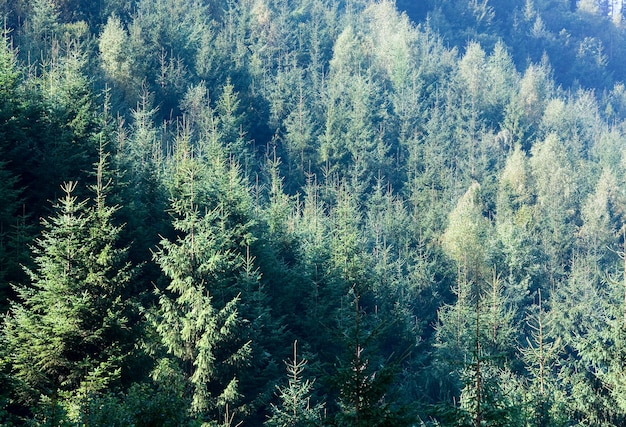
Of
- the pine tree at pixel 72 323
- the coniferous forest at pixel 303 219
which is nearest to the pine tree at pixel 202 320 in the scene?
the coniferous forest at pixel 303 219

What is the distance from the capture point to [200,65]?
72.1m

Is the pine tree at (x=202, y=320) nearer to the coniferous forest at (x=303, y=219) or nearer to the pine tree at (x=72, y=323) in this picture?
the coniferous forest at (x=303, y=219)

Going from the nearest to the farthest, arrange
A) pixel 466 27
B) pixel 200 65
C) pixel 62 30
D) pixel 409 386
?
pixel 409 386
pixel 62 30
pixel 200 65
pixel 466 27

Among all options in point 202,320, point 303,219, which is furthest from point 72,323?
point 303,219

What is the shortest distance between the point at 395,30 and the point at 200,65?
4466cm

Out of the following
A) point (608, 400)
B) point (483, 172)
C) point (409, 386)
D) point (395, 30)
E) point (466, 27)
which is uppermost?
point (466, 27)

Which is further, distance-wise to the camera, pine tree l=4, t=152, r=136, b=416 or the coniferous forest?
the coniferous forest

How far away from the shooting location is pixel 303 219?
49125mm

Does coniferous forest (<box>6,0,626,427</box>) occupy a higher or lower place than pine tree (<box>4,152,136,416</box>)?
higher

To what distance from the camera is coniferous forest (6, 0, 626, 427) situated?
20812mm

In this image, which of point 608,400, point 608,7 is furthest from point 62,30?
point 608,7

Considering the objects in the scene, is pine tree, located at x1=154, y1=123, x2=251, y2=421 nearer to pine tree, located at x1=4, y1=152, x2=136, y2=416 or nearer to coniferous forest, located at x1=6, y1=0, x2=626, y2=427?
coniferous forest, located at x1=6, y1=0, x2=626, y2=427

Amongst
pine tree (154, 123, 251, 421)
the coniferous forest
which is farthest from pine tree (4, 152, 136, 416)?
pine tree (154, 123, 251, 421)

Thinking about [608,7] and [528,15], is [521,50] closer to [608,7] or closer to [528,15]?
[528,15]
